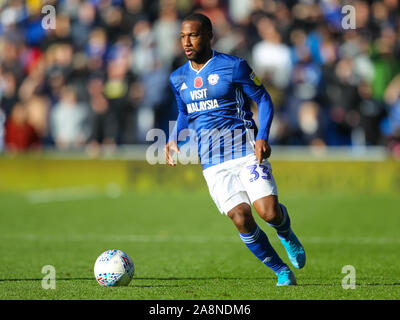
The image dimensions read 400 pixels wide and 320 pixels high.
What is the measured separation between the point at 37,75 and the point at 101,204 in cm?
506

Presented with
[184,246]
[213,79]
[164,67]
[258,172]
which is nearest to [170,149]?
[213,79]

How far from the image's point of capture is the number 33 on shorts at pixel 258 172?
675 centimetres

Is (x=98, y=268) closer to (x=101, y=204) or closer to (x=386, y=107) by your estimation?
(x=101, y=204)

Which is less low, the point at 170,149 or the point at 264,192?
the point at 170,149

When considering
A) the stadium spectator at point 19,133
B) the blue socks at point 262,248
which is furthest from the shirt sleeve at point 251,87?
the stadium spectator at point 19,133

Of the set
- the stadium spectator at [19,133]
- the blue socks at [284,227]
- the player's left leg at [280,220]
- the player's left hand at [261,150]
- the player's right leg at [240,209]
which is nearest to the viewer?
the player's left hand at [261,150]

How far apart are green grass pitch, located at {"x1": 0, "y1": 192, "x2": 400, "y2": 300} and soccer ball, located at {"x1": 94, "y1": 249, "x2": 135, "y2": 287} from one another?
0.32 feet

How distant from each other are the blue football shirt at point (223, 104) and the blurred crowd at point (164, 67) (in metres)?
9.76

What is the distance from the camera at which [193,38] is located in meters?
A: 6.82

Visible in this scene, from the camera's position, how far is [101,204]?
1545 cm

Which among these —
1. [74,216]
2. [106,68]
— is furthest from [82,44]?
[74,216]

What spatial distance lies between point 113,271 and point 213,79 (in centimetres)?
194

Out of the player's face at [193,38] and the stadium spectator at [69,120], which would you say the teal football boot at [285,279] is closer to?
the player's face at [193,38]

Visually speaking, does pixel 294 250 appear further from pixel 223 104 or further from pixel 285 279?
pixel 223 104
